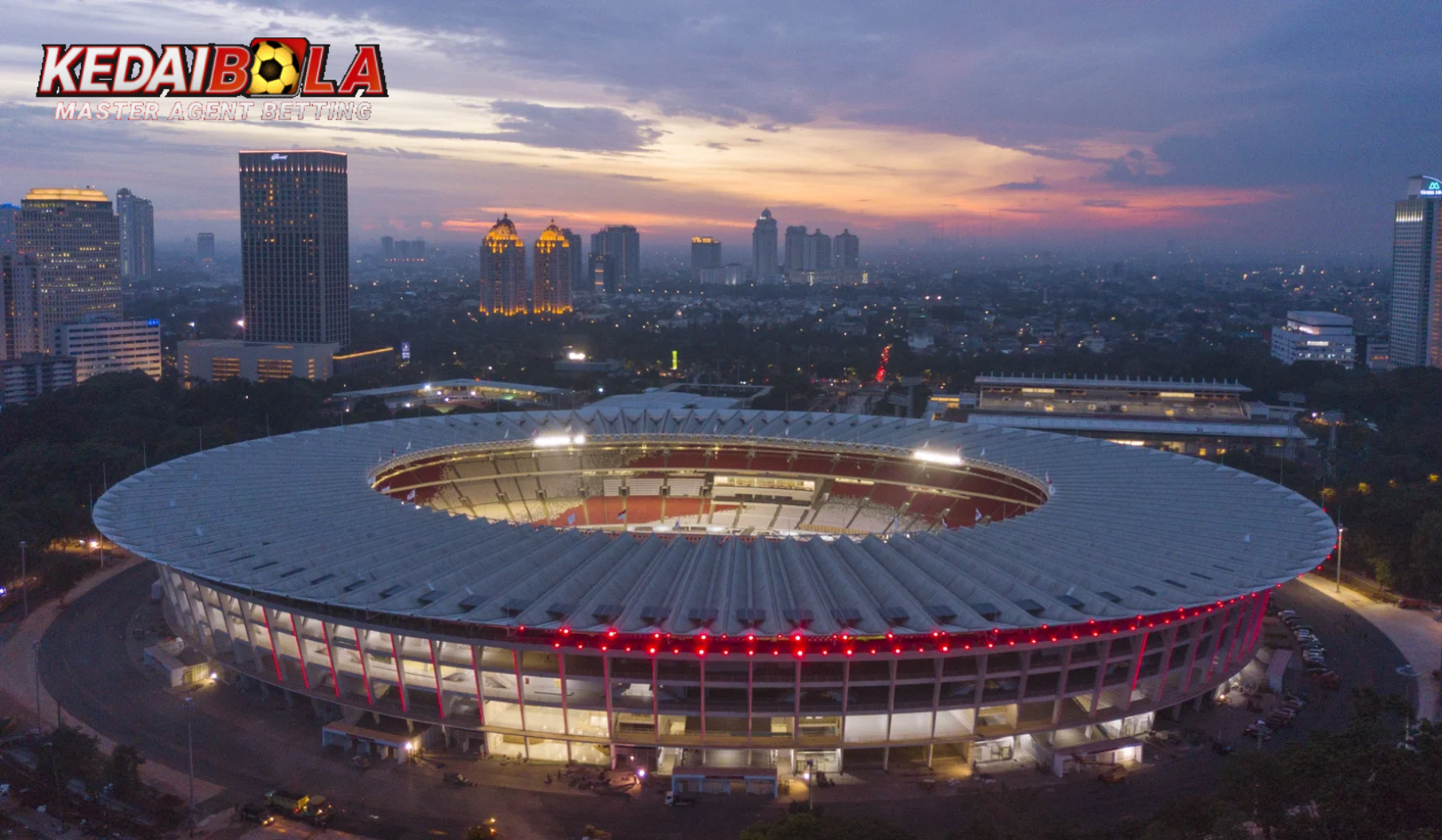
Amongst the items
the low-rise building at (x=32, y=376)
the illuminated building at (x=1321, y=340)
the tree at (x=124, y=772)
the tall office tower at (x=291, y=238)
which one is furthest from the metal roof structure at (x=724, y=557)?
the illuminated building at (x=1321, y=340)

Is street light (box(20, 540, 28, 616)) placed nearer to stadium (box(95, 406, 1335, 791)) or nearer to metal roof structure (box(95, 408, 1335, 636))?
metal roof structure (box(95, 408, 1335, 636))

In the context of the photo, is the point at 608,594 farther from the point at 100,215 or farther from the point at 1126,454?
the point at 100,215

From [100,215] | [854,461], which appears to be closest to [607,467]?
[854,461]

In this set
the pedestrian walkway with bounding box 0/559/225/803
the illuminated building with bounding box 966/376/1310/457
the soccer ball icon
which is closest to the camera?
the pedestrian walkway with bounding box 0/559/225/803

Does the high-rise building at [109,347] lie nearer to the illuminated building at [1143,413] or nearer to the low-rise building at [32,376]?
the low-rise building at [32,376]

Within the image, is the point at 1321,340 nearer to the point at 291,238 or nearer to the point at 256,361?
the point at 256,361

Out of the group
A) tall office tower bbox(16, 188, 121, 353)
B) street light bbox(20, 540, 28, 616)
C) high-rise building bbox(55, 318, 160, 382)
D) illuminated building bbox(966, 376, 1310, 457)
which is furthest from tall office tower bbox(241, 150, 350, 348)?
street light bbox(20, 540, 28, 616)
